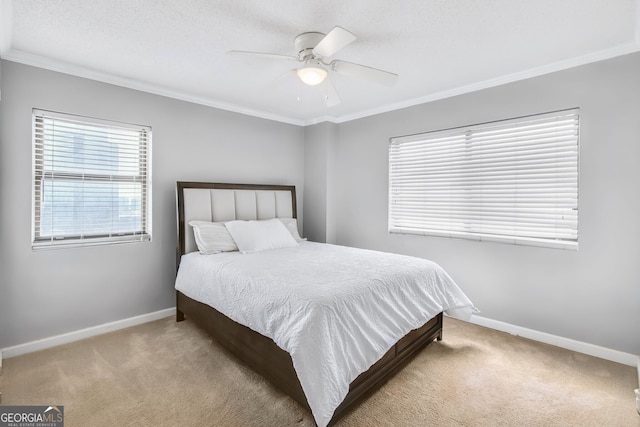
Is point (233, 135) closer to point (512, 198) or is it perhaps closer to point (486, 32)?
point (486, 32)

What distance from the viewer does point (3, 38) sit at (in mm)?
2146

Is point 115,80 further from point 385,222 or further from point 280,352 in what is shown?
point 385,222

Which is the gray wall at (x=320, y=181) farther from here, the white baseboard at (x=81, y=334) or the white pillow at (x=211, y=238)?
the white baseboard at (x=81, y=334)

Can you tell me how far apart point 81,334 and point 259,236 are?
6.03 feet

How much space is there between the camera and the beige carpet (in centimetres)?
181

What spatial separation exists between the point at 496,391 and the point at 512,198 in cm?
175

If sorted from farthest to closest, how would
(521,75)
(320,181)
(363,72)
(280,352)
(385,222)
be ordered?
(320,181), (385,222), (521,75), (363,72), (280,352)

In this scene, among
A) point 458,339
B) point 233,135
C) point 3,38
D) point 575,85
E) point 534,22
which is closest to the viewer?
point 534,22

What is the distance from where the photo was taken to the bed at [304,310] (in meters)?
1.67

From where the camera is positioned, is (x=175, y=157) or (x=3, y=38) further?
(x=175, y=157)

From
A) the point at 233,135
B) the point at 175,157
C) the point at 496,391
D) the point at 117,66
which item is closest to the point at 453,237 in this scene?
the point at 496,391

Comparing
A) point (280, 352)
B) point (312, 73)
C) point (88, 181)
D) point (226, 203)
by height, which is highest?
point (312, 73)

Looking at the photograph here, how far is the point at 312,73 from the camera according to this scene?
218cm

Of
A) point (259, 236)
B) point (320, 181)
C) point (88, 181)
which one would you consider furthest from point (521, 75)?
point (88, 181)
